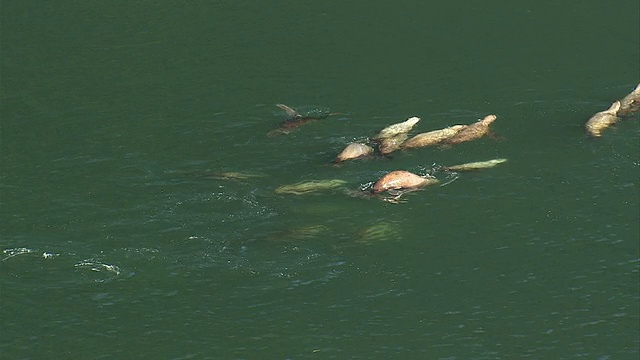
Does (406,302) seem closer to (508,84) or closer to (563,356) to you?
(563,356)

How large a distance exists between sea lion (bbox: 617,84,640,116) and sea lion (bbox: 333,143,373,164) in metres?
8.91

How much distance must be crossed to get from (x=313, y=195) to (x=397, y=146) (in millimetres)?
4115

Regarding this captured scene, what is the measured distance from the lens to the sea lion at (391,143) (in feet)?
119

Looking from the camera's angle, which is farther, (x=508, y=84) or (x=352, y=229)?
(x=508, y=84)

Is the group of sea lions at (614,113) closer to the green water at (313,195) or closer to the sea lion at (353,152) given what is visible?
the green water at (313,195)

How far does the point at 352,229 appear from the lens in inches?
1264

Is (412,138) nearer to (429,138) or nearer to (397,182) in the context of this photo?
(429,138)

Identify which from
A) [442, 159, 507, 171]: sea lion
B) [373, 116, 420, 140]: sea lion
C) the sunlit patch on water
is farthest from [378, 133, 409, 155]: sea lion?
the sunlit patch on water

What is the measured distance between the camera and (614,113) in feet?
123

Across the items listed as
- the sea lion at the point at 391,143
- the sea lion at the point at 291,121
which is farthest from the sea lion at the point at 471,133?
the sea lion at the point at 291,121

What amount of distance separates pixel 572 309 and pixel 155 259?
11.2 meters

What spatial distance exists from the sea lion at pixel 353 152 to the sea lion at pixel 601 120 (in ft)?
23.7

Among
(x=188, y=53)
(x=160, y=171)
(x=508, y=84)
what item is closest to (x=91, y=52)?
(x=188, y=53)

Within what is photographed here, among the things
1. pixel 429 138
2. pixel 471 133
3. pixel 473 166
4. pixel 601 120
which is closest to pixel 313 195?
pixel 429 138
